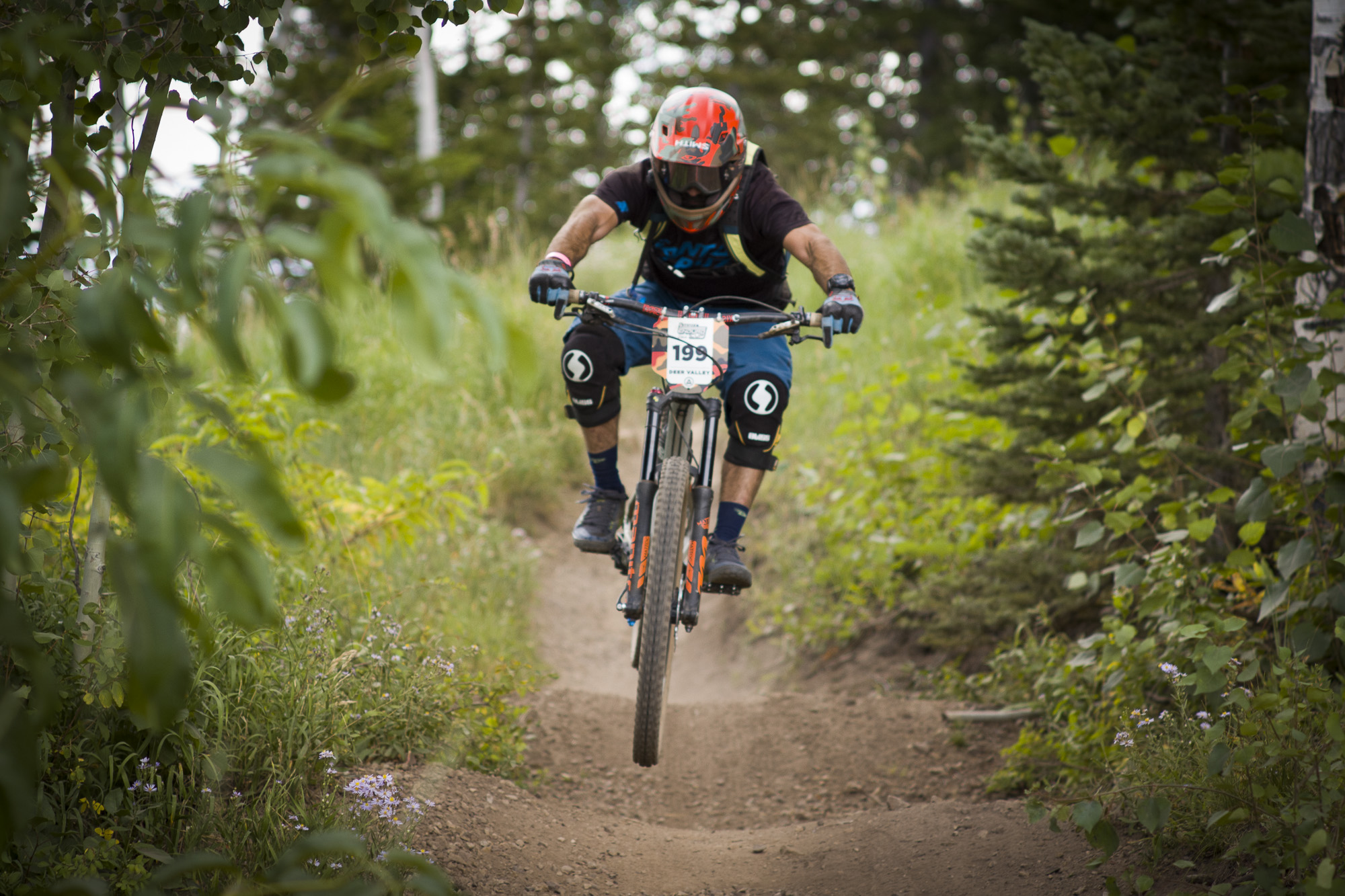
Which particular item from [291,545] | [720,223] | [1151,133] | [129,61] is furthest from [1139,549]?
[129,61]

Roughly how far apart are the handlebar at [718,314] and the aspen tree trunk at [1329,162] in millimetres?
1830

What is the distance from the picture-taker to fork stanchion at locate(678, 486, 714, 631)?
11.2ft

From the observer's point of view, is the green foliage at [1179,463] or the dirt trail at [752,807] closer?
the green foliage at [1179,463]

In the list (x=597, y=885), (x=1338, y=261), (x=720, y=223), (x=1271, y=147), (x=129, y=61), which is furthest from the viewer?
(x=1271, y=147)

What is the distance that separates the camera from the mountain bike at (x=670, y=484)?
3.29m

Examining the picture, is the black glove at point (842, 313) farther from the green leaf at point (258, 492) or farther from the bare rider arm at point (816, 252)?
the green leaf at point (258, 492)

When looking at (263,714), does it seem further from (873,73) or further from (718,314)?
(873,73)

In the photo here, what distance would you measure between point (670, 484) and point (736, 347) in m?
0.80

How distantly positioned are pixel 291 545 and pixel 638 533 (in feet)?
8.15

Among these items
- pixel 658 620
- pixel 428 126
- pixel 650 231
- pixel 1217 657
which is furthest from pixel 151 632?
pixel 428 126

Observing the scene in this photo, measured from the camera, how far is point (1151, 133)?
410 cm

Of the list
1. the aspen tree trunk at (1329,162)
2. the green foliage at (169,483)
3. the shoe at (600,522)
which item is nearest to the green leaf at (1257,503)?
the aspen tree trunk at (1329,162)

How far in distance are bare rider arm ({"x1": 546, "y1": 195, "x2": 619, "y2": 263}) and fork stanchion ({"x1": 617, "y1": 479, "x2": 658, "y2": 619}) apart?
3.25 ft

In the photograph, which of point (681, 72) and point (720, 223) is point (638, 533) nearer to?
point (720, 223)
